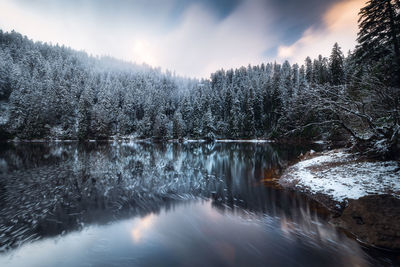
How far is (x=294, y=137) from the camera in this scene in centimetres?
5631

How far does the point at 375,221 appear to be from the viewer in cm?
597

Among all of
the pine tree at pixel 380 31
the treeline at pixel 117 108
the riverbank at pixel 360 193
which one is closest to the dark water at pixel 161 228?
the riverbank at pixel 360 193

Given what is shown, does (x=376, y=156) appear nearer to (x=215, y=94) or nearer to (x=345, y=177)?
(x=345, y=177)

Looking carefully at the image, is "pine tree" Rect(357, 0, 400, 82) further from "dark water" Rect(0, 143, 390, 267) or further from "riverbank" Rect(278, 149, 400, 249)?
"dark water" Rect(0, 143, 390, 267)

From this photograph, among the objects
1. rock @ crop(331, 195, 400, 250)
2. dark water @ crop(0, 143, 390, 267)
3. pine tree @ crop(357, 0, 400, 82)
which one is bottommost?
A: dark water @ crop(0, 143, 390, 267)

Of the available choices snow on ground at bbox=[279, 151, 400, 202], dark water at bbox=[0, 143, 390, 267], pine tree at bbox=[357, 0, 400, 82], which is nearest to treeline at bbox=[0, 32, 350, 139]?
pine tree at bbox=[357, 0, 400, 82]

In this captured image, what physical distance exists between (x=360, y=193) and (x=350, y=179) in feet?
6.09

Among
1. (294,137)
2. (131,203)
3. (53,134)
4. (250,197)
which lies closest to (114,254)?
(131,203)

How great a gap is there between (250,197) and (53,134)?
78.8 meters

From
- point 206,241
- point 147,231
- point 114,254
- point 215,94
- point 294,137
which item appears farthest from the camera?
point 215,94

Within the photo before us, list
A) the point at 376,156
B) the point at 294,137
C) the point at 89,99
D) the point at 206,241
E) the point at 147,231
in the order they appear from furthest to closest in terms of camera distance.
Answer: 1. the point at 89,99
2. the point at 294,137
3. the point at 376,156
4. the point at 147,231
5. the point at 206,241

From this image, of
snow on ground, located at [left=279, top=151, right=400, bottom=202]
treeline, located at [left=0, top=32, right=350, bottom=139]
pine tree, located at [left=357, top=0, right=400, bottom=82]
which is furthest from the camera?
treeline, located at [left=0, top=32, right=350, bottom=139]

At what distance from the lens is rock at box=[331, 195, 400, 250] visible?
550 centimetres

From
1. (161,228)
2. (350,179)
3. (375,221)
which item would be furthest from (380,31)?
(161,228)
